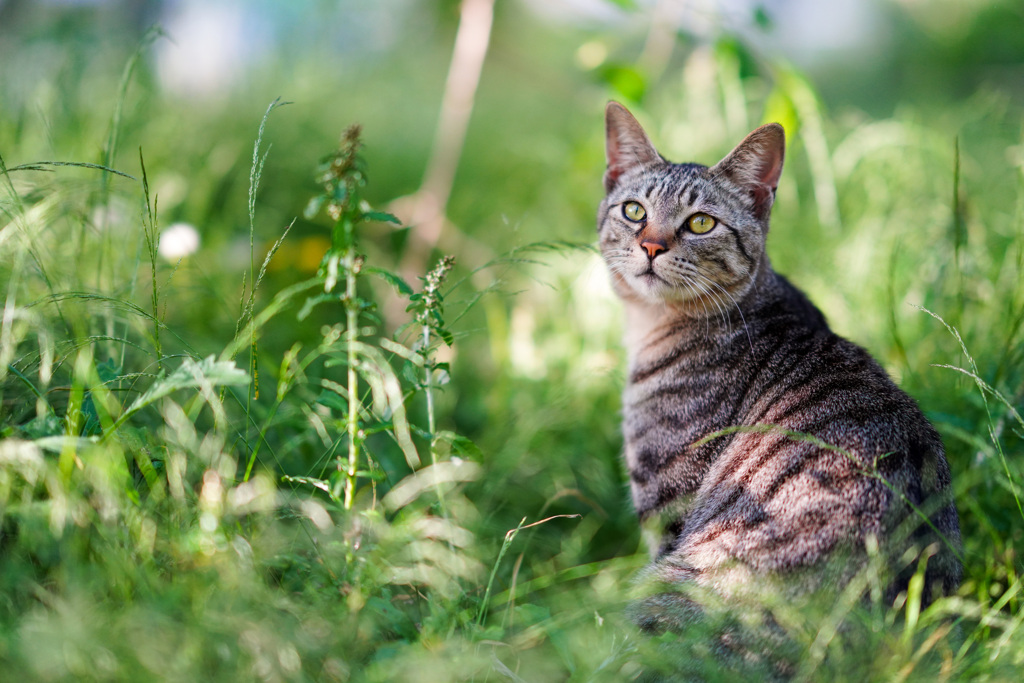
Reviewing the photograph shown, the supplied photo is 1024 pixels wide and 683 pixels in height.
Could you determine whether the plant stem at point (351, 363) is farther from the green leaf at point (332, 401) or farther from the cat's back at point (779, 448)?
the cat's back at point (779, 448)

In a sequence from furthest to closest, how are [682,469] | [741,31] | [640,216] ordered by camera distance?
[741,31], [640,216], [682,469]

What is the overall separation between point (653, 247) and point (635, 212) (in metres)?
0.23

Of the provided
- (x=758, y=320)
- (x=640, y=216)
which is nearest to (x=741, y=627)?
(x=758, y=320)

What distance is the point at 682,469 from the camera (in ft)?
5.67

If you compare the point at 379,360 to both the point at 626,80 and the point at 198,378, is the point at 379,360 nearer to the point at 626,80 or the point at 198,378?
the point at 198,378

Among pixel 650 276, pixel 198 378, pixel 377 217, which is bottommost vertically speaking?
pixel 198 378

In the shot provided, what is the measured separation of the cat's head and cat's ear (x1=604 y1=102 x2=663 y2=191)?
0.7 inches

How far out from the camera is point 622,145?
2.29m

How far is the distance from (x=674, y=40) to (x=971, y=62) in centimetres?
757

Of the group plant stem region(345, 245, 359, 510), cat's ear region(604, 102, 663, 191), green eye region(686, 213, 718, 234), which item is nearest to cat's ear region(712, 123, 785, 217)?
green eye region(686, 213, 718, 234)

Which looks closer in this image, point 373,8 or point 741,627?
point 741,627

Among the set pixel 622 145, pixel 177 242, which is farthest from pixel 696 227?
pixel 177 242

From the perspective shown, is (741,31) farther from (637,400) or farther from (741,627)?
(741,627)

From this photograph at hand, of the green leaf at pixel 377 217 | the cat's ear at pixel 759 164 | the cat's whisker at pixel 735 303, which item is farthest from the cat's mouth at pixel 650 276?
the green leaf at pixel 377 217
